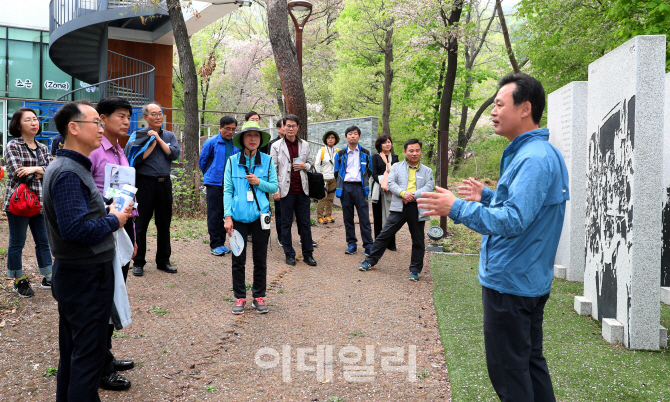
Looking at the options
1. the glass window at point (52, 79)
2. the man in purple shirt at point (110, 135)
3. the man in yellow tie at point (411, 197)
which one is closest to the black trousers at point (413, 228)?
the man in yellow tie at point (411, 197)

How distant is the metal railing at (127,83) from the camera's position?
1758cm

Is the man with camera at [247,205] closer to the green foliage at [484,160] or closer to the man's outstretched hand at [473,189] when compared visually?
the man's outstretched hand at [473,189]

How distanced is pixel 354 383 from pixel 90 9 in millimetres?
17601

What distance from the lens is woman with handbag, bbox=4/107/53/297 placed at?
17.7 feet

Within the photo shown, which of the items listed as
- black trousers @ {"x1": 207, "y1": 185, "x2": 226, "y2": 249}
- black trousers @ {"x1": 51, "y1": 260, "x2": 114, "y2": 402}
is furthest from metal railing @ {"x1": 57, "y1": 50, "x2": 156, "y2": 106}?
black trousers @ {"x1": 51, "y1": 260, "x2": 114, "y2": 402}

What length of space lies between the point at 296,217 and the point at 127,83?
13624 mm

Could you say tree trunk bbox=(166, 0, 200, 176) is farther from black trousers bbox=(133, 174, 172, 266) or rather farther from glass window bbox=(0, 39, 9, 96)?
glass window bbox=(0, 39, 9, 96)

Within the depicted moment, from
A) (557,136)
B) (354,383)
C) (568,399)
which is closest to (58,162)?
(354,383)

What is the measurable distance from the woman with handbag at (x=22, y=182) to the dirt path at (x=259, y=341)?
1.26ft

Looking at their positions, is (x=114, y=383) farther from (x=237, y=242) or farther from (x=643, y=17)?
(x=643, y=17)

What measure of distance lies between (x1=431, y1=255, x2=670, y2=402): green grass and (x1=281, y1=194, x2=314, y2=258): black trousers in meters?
2.43

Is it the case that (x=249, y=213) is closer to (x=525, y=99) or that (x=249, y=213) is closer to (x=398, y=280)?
(x=398, y=280)

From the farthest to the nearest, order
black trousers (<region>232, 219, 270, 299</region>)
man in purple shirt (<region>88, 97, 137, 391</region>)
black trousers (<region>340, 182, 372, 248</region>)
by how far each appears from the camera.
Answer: black trousers (<region>340, 182, 372, 248</region>) < black trousers (<region>232, 219, 270, 299</region>) < man in purple shirt (<region>88, 97, 137, 391</region>)

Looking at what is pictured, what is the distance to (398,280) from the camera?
714cm
